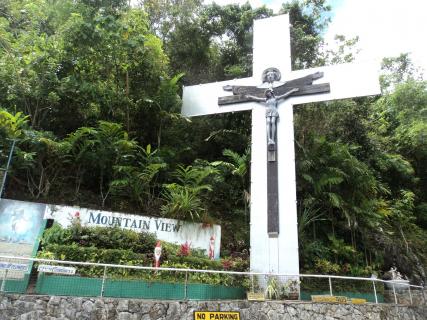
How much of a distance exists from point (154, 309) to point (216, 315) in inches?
44.4

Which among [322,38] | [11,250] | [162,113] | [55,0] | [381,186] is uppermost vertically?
[322,38]

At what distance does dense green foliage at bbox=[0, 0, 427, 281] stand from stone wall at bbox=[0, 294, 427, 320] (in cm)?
160

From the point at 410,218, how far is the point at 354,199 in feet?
12.8

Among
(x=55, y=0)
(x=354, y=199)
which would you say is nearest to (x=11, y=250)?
(x=55, y=0)

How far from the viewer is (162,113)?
11992 mm

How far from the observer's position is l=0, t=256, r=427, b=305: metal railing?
6.29m

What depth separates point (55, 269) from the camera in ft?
20.6

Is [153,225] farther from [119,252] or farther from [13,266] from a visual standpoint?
[13,266]

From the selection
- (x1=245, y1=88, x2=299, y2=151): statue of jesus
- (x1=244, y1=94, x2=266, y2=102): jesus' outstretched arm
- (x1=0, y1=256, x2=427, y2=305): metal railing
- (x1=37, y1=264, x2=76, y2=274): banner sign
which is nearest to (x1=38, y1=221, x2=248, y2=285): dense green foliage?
A: (x1=0, y1=256, x2=427, y2=305): metal railing

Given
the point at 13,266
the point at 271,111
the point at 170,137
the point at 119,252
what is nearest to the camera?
the point at 13,266

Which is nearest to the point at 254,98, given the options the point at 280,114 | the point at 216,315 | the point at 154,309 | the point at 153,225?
the point at 280,114

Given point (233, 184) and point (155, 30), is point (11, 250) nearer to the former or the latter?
point (233, 184)

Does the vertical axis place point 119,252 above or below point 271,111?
below

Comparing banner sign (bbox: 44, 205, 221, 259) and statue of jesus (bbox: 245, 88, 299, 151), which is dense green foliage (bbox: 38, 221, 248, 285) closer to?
banner sign (bbox: 44, 205, 221, 259)
